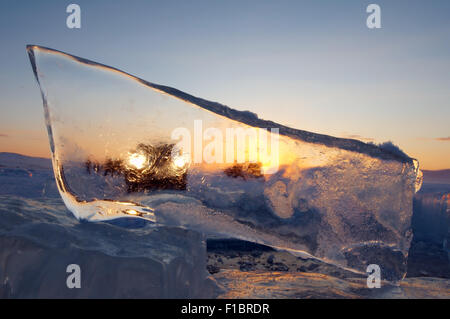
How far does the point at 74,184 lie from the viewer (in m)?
2.62

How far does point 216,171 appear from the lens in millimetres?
2566

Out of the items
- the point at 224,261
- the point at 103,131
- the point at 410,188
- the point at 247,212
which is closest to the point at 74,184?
the point at 103,131

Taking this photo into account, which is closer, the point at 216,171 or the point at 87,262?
the point at 87,262

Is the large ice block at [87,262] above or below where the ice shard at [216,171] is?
below

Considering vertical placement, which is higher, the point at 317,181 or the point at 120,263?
the point at 317,181

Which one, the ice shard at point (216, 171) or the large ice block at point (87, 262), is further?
the ice shard at point (216, 171)

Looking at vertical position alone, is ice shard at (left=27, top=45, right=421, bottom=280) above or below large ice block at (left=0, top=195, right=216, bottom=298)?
above

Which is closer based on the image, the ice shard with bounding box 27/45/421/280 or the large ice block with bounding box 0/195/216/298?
the large ice block with bounding box 0/195/216/298

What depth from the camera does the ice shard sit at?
2438 mm

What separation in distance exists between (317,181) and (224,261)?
170 centimetres

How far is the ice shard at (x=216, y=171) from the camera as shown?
2438 millimetres

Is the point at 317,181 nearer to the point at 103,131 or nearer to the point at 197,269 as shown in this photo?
the point at 197,269

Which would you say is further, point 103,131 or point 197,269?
point 197,269

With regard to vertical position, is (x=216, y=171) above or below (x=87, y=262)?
above
